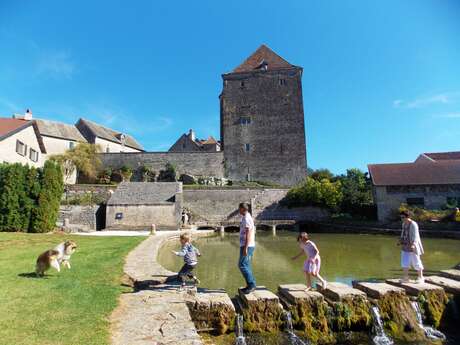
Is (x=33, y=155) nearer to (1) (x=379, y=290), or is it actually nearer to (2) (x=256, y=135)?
(2) (x=256, y=135)

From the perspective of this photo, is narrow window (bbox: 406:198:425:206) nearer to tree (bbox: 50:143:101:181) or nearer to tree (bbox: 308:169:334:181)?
tree (bbox: 308:169:334:181)

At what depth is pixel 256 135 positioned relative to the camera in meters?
39.8

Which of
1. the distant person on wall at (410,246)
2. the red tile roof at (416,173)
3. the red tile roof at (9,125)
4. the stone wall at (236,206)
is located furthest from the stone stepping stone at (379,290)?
the stone wall at (236,206)

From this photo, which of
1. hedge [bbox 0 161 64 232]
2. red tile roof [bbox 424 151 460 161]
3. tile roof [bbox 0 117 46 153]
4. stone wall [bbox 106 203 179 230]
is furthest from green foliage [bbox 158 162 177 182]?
red tile roof [bbox 424 151 460 161]

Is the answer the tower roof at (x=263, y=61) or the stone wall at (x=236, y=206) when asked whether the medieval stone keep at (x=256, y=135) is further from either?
the stone wall at (x=236, y=206)

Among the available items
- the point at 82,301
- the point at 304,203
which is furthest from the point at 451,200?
the point at 82,301

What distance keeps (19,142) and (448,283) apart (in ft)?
91.9

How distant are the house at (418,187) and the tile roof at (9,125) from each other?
31.5 m

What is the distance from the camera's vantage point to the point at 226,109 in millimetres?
40750

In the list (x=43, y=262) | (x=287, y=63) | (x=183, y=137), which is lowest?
(x=43, y=262)

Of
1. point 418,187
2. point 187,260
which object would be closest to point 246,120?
point 418,187

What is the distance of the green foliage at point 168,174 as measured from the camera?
123 feet

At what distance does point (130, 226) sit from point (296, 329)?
24.2 metres

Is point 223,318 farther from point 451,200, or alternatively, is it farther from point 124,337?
point 451,200
